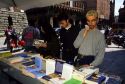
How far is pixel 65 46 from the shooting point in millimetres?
4676

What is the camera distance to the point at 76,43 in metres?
3.58

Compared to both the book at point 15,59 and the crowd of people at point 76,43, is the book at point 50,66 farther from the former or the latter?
the book at point 15,59

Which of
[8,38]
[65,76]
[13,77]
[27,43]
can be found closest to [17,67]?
[13,77]

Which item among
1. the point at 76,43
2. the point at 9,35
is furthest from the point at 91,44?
the point at 9,35

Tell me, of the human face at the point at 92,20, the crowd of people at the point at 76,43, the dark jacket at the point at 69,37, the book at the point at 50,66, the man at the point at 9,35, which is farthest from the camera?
the man at the point at 9,35

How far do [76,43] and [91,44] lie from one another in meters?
0.28

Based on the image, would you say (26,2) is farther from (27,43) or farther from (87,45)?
(27,43)

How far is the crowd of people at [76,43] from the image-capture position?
337cm

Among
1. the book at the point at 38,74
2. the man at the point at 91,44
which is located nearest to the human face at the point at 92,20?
the man at the point at 91,44

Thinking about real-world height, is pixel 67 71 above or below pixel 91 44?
below

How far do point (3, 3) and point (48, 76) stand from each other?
7.92 ft

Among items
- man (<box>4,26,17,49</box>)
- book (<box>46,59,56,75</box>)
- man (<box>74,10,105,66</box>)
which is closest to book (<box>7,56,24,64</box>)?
book (<box>46,59,56,75</box>)

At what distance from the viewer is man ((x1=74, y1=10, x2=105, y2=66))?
3298mm

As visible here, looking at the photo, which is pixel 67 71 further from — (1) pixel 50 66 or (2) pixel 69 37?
(2) pixel 69 37
